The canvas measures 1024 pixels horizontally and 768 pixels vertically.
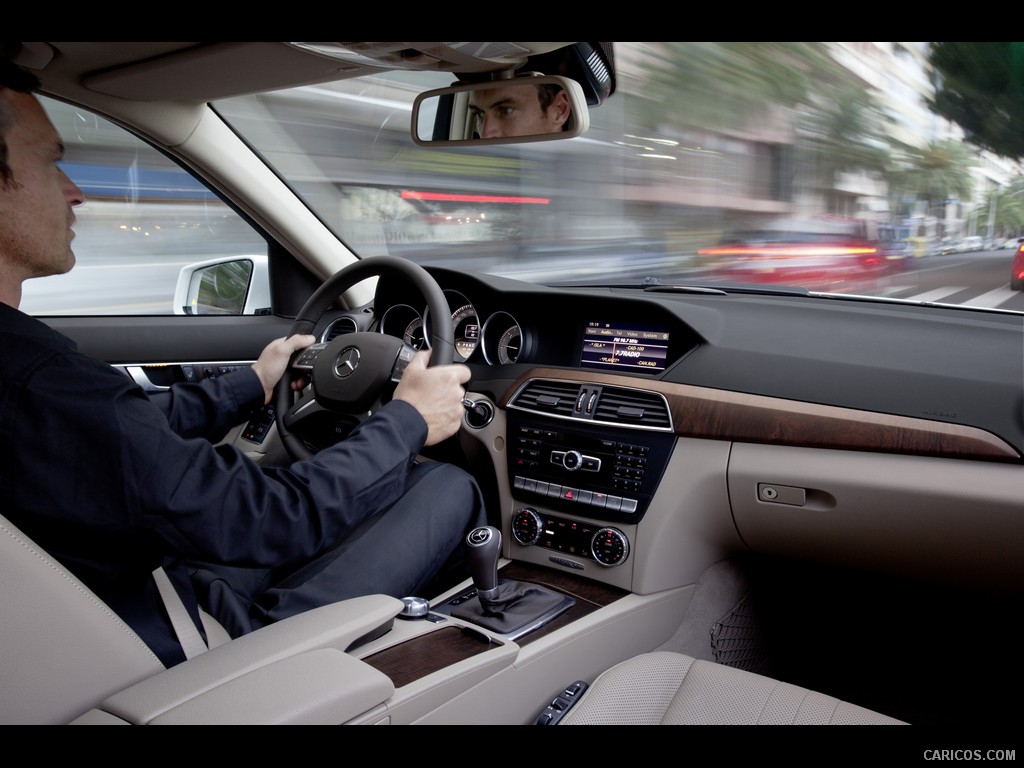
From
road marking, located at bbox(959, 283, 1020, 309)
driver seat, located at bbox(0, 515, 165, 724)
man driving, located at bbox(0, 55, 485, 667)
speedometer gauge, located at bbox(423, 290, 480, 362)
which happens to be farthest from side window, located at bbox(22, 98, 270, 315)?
road marking, located at bbox(959, 283, 1020, 309)

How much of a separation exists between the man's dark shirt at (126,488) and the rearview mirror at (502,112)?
3.53ft

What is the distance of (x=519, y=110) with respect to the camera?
6.92ft

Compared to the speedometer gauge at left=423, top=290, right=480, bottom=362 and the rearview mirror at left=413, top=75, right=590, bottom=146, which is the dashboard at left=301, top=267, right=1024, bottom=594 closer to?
the speedometer gauge at left=423, top=290, right=480, bottom=362

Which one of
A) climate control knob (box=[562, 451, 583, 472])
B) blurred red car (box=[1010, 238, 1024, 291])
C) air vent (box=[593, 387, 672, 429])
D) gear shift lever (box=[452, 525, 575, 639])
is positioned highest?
blurred red car (box=[1010, 238, 1024, 291])

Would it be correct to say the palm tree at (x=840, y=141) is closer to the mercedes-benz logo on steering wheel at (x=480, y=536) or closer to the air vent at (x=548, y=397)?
the air vent at (x=548, y=397)

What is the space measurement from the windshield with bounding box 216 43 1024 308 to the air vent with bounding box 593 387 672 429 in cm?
60

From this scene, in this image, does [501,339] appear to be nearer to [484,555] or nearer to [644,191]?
[484,555]

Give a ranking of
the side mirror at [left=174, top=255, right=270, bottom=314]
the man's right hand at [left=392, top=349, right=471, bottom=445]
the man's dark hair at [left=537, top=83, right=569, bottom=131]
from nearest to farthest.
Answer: the man's right hand at [left=392, top=349, right=471, bottom=445]
the man's dark hair at [left=537, top=83, right=569, bottom=131]
the side mirror at [left=174, top=255, right=270, bottom=314]

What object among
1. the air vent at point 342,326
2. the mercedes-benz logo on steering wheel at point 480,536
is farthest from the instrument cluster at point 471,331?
the mercedes-benz logo on steering wheel at point 480,536

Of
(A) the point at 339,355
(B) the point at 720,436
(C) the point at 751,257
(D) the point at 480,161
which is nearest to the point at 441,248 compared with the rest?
(D) the point at 480,161

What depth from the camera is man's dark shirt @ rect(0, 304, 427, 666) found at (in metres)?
1.18
